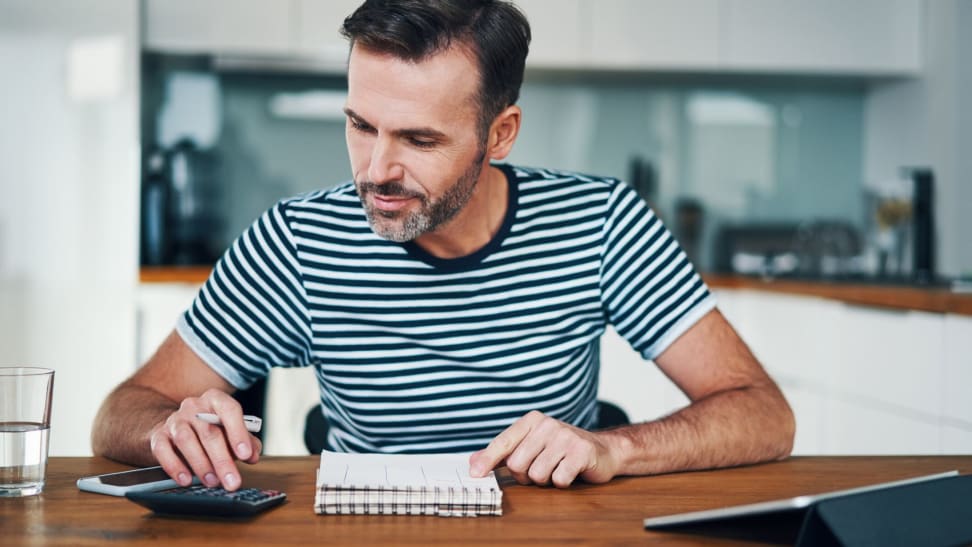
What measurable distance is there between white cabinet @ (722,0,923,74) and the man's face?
2753 millimetres

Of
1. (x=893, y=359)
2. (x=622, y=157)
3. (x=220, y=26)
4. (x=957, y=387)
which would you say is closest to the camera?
(x=957, y=387)

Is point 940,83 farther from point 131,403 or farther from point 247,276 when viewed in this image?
point 131,403

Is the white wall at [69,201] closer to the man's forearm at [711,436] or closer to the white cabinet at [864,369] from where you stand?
the white cabinet at [864,369]

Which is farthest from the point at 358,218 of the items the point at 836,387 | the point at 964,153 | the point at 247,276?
the point at 964,153

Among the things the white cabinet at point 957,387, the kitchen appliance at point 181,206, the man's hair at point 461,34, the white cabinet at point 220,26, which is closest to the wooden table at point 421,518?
the man's hair at point 461,34

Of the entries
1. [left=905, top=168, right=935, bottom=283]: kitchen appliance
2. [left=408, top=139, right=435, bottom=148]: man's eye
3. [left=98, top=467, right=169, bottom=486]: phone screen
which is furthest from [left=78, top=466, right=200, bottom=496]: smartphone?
[left=905, top=168, right=935, bottom=283]: kitchen appliance

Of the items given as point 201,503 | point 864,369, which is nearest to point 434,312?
point 201,503

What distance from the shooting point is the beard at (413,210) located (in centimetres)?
133

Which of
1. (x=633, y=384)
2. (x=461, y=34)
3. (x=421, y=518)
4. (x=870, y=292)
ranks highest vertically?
(x=461, y=34)

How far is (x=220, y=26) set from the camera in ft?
11.9

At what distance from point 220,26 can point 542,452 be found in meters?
2.90

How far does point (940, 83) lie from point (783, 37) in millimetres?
600

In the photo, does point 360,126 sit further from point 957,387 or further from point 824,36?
point 824,36

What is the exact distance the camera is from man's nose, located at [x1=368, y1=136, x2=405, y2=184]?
4.26ft
